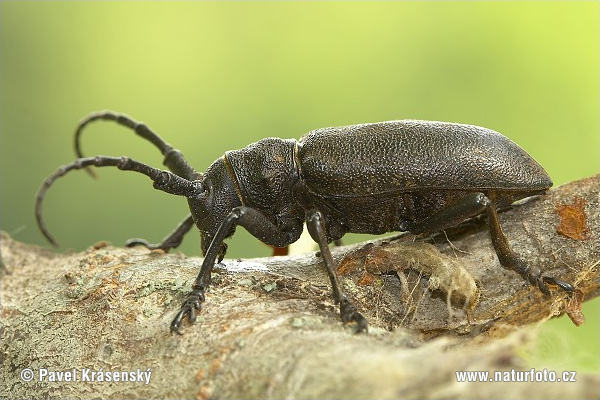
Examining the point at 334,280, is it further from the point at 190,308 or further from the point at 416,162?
the point at 416,162

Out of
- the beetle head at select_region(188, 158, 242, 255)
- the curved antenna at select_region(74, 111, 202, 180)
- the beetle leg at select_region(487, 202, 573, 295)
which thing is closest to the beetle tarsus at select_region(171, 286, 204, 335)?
the beetle head at select_region(188, 158, 242, 255)

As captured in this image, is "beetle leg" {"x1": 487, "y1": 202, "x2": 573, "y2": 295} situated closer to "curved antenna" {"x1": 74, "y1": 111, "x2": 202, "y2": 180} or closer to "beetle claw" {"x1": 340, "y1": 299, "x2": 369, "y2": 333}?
"beetle claw" {"x1": 340, "y1": 299, "x2": 369, "y2": 333}

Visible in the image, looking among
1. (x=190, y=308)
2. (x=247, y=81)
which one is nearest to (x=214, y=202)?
(x=190, y=308)

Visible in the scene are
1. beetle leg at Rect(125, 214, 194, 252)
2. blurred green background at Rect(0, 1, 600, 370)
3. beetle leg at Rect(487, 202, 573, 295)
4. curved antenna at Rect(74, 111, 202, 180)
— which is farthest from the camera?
blurred green background at Rect(0, 1, 600, 370)

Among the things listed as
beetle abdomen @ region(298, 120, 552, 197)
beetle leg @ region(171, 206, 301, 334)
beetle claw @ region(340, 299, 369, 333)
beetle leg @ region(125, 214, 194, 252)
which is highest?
beetle abdomen @ region(298, 120, 552, 197)

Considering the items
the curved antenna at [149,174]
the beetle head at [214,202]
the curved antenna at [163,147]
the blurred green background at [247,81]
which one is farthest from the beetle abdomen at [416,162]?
the blurred green background at [247,81]

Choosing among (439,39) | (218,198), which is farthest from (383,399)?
(439,39)

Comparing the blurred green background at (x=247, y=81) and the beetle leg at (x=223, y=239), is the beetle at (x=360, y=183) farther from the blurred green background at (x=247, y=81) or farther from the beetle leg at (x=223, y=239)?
the blurred green background at (x=247, y=81)
